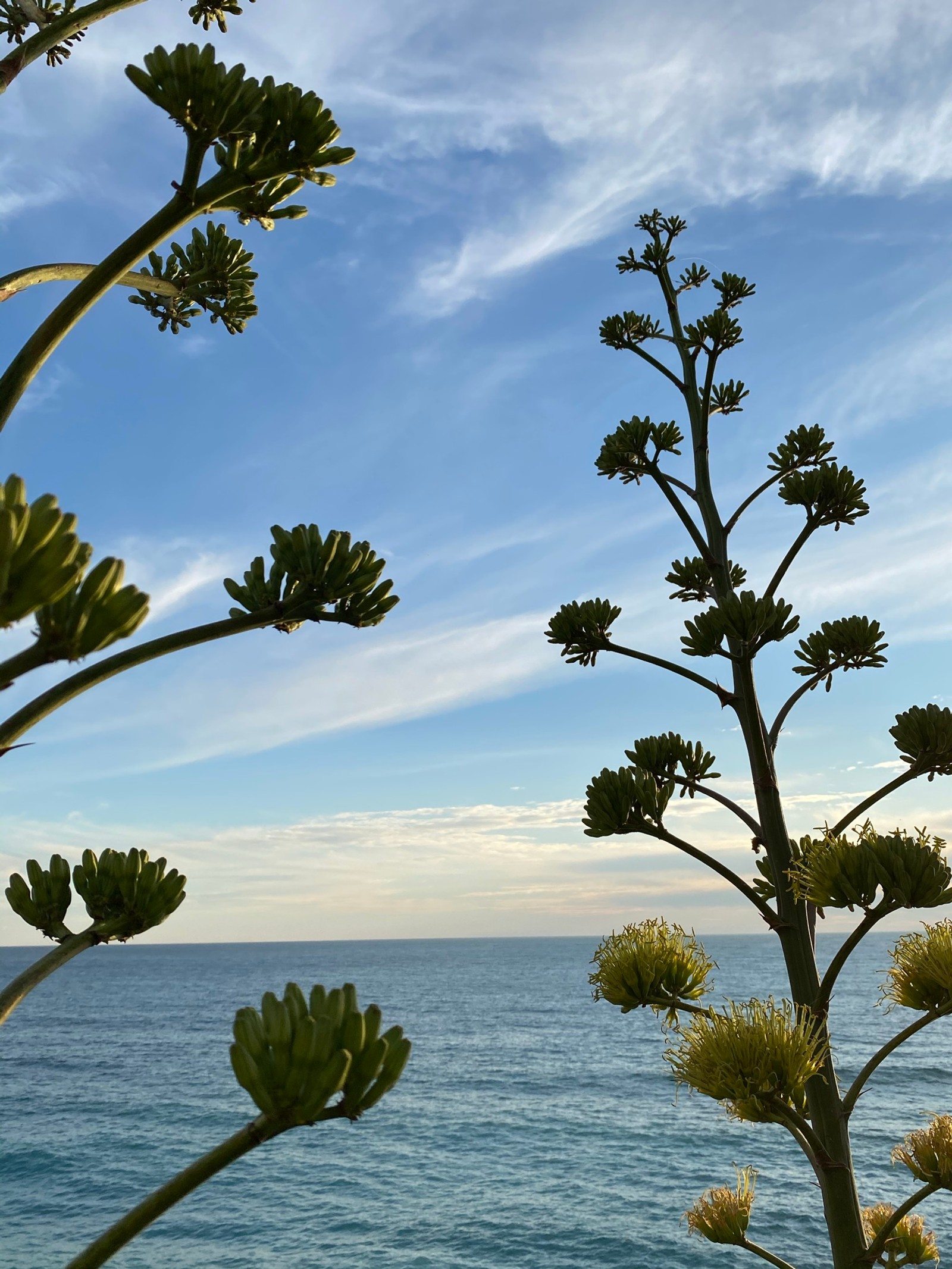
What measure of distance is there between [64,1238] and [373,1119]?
1938cm

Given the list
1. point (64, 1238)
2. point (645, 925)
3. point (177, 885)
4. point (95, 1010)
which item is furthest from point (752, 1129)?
point (95, 1010)

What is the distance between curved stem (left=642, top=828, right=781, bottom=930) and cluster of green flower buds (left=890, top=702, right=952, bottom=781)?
47.4 inches

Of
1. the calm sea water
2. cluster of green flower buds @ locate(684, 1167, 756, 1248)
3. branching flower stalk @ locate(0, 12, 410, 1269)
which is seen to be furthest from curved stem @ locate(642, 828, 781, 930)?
the calm sea water

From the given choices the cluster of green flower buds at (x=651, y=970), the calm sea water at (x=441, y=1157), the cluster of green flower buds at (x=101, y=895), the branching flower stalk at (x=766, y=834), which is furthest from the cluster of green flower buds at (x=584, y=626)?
the calm sea water at (x=441, y=1157)

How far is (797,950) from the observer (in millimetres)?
4719

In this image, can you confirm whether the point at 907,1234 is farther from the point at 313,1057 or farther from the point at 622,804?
the point at 313,1057

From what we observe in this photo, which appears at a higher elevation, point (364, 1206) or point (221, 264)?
point (221, 264)

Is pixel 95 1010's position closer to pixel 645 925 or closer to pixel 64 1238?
pixel 64 1238

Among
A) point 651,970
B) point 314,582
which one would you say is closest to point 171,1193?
point 314,582

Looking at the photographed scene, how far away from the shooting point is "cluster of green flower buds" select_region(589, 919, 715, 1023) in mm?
5000

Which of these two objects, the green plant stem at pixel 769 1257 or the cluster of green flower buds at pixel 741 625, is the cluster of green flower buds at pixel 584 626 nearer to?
the cluster of green flower buds at pixel 741 625

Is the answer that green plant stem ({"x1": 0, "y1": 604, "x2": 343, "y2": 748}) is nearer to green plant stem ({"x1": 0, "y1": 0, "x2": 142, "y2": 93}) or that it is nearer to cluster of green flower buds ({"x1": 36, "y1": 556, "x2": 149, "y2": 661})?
cluster of green flower buds ({"x1": 36, "y1": 556, "x2": 149, "y2": 661})

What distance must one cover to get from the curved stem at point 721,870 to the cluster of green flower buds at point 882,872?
1.66 feet

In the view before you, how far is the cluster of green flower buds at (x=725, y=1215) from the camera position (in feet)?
17.8
